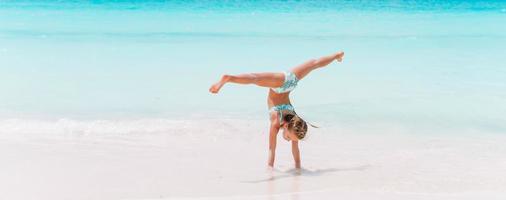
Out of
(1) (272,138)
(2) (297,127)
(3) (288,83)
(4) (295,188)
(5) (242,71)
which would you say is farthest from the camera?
(5) (242,71)

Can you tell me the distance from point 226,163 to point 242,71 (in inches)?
244

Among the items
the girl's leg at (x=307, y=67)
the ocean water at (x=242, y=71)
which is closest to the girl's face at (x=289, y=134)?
the girl's leg at (x=307, y=67)

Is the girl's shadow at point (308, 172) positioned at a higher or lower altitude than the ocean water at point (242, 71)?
lower

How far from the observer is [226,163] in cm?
617

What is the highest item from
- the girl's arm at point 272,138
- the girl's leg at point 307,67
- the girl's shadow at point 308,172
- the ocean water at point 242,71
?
the ocean water at point 242,71

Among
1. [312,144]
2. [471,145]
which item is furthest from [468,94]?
[312,144]

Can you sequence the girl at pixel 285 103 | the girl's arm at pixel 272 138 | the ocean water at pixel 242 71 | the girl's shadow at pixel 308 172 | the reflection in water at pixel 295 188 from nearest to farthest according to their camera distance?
the reflection in water at pixel 295 188, the girl at pixel 285 103, the girl's shadow at pixel 308 172, the girl's arm at pixel 272 138, the ocean water at pixel 242 71

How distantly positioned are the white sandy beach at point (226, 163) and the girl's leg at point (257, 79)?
86 cm

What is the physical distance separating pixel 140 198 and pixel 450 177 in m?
2.76

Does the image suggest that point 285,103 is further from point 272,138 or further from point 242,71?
point 242,71

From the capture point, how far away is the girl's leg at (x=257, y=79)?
519cm

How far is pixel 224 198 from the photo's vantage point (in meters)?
5.05

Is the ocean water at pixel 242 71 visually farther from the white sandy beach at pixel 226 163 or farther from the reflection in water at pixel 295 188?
the reflection in water at pixel 295 188

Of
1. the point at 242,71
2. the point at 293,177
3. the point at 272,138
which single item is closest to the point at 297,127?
the point at 272,138
